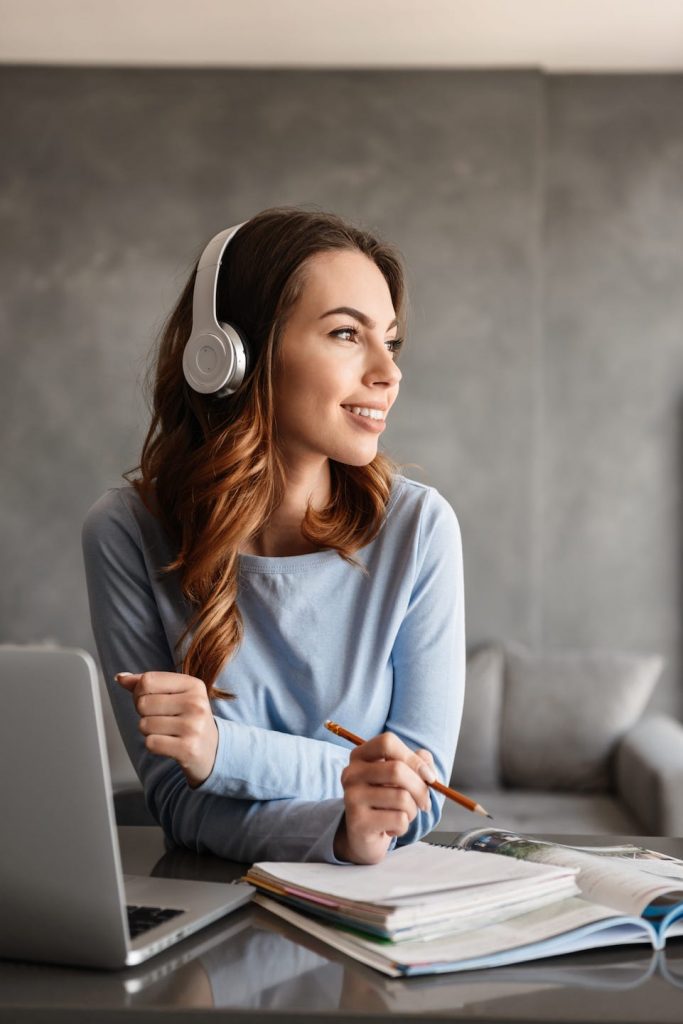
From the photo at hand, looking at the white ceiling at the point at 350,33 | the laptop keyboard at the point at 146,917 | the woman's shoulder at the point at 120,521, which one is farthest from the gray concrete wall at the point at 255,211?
the laptop keyboard at the point at 146,917

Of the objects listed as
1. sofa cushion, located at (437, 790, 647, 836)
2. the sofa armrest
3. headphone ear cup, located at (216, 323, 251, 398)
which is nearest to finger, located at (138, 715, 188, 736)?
headphone ear cup, located at (216, 323, 251, 398)

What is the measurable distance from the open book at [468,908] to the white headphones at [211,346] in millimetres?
612

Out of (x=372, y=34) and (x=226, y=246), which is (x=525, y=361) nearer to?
(x=372, y=34)

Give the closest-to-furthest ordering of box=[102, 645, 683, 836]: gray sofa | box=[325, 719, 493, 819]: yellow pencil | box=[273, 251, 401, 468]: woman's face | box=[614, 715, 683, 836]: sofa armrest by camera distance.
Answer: box=[325, 719, 493, 819]: yellow pencil
box=[273, 251, 401, 468]: woman's face
box=[614, 715, 683, 836]: sofa armrest
box=[102, 645, 683, 836]: gray sofa

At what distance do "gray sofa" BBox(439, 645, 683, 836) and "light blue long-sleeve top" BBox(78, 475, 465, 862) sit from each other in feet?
6.78

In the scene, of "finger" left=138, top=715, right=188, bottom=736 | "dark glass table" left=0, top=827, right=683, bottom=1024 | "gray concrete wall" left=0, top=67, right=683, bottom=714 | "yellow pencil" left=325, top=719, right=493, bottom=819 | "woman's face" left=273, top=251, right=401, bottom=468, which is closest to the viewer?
"dark glass table" left=0, top=827, right=683, bottom=1024

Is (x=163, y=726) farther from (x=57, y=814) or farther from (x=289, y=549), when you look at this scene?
(x=289, y=549)

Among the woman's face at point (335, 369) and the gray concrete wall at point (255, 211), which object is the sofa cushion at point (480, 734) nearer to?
the gray concrete wall at point (255, 211)

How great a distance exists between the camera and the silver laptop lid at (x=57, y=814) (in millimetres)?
729

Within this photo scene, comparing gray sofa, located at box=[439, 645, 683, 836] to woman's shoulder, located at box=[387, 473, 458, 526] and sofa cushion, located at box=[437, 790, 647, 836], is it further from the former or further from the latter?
woman's shoulder, located at box=[387, 473, 458, 526]

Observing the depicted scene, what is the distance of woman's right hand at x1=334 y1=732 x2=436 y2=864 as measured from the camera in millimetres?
1002

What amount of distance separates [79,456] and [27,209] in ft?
2.97

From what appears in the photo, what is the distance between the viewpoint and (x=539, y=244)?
4.06 metres

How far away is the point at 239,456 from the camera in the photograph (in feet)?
4.55
